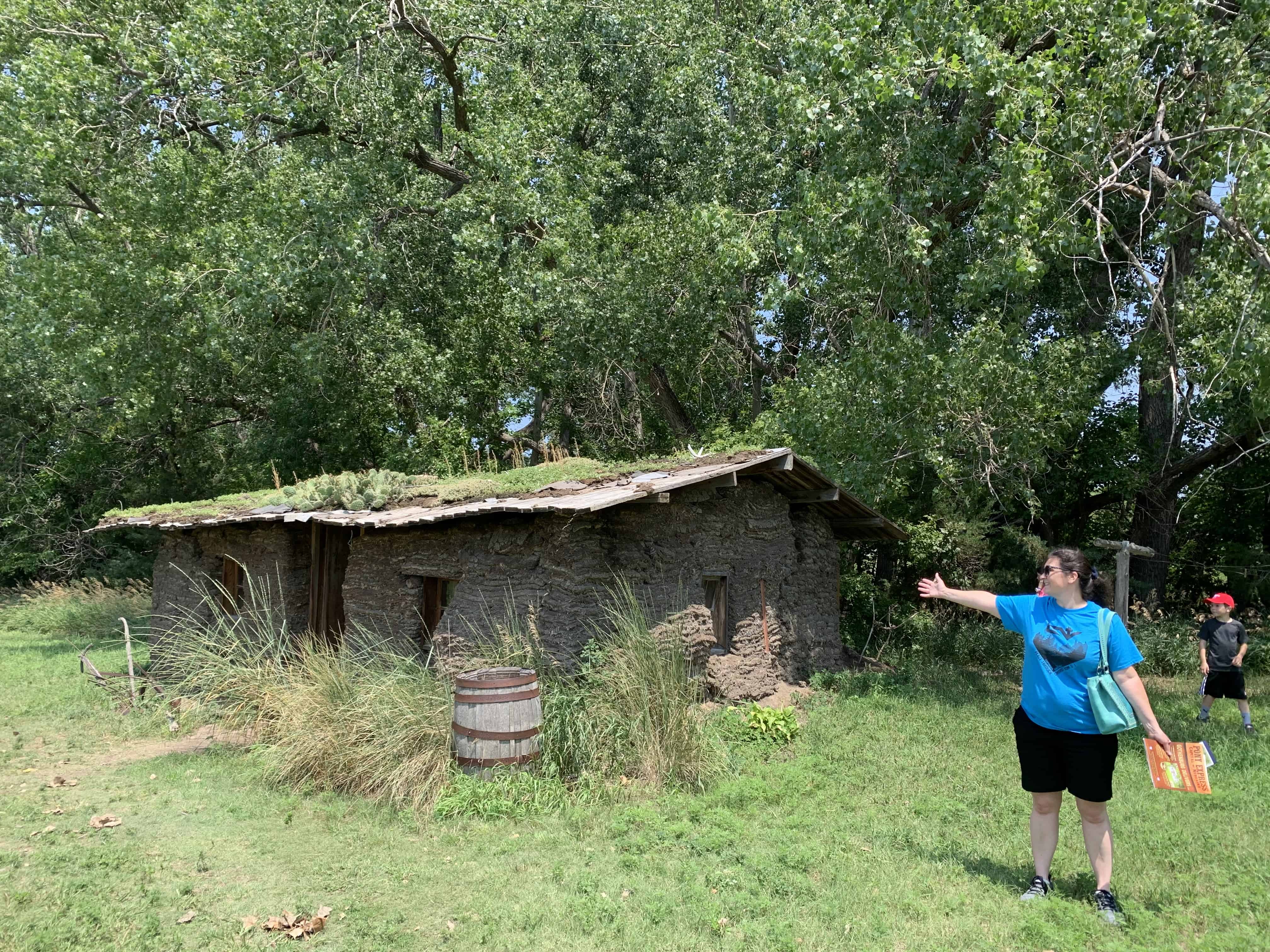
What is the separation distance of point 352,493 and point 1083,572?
761 centimetres

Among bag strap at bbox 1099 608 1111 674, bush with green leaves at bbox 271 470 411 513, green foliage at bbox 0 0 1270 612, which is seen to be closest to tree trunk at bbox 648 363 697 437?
green foliage at bbox 0 0 1270 612

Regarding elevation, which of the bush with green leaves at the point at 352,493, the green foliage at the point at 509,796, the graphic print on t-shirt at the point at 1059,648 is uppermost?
the bush with green leaves at the point at 352,493

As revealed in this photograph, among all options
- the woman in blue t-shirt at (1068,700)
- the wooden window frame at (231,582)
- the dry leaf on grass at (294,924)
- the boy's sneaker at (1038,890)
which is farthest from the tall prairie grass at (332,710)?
the woman in blue t-shirt at (1068,700)

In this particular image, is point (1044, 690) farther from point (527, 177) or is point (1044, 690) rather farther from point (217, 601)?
point (527, 177)

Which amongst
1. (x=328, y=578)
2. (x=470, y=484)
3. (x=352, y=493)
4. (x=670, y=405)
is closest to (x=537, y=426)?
(x=670, y=405)

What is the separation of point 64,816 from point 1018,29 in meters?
12.5

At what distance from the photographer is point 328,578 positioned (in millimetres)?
11320

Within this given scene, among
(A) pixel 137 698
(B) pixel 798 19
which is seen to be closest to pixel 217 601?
(A) pixel 137 698

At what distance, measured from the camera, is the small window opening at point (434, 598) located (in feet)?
32.3

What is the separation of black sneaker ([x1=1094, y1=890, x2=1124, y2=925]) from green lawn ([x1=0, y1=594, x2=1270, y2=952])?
8cm

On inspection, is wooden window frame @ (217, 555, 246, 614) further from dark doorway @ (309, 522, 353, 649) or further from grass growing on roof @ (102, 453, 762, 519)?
dark doorway @ (309, 522, 353, 649)

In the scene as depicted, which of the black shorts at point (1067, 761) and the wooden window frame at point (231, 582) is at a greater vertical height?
the wooden window frame at point (231, 582)

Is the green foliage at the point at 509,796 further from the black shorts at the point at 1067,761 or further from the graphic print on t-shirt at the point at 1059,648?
the graphic print on t-shirt at the point at 1059,648

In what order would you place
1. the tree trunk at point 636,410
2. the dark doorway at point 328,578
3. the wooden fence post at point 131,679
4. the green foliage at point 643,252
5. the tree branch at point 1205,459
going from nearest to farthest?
the green foliage at point 643,252, the wooden fence post at point 131,679, the dark doorway at point 328,578, the tree branch at point 1205,459, the tree trunk at point 636,410
